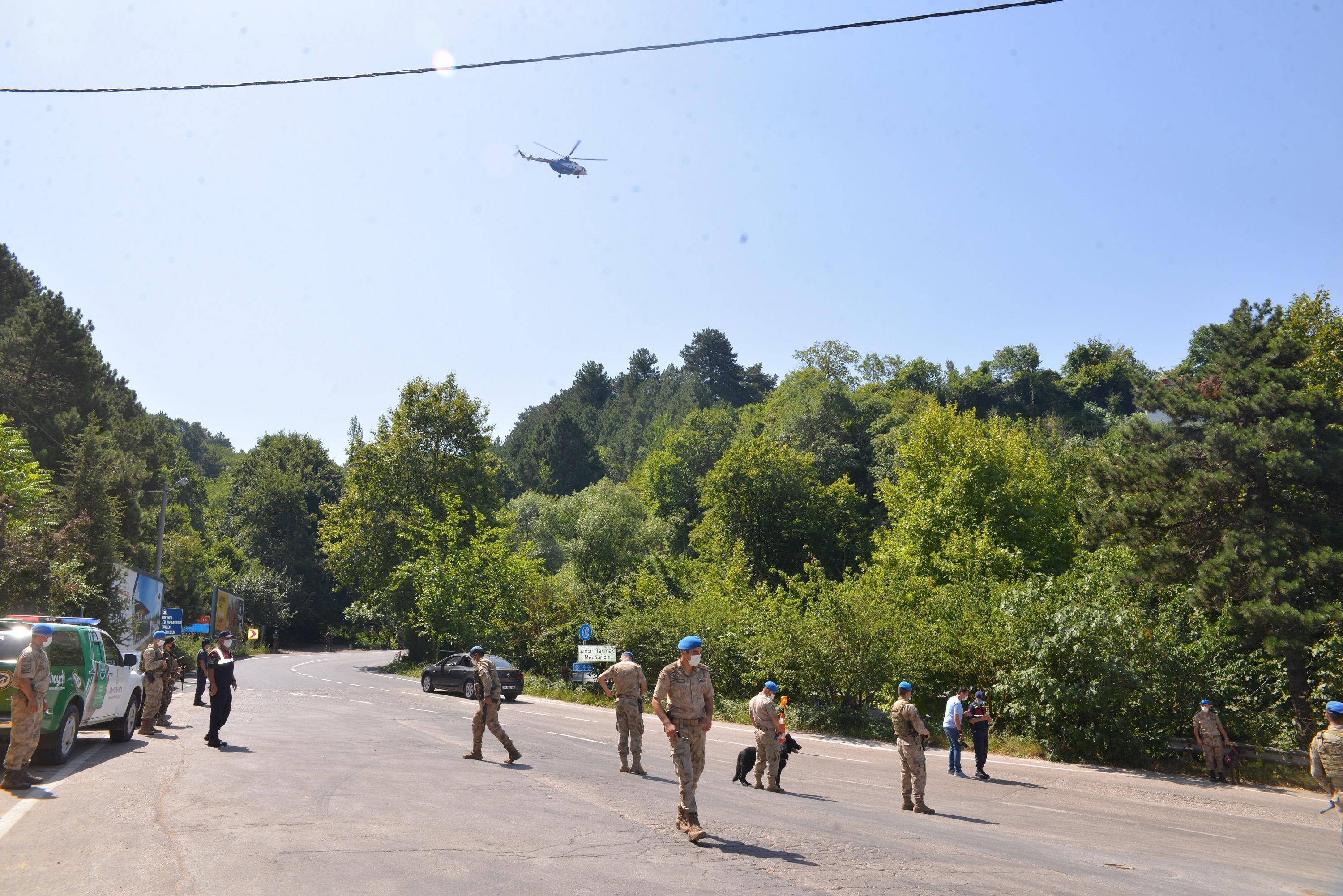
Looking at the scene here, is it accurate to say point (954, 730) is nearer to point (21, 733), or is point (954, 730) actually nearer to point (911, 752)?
point (911, 752)

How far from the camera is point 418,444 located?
56.8 metres

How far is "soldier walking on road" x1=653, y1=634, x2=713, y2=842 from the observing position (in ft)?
28.3

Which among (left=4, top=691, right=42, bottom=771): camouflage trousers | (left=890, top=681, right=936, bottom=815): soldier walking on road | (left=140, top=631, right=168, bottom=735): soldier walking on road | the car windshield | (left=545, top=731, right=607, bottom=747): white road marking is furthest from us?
(left=545, top=731, right=607, bottom=747): white road marking

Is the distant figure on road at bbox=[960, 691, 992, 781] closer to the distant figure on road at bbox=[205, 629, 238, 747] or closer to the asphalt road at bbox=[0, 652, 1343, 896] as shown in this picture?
the asphalt road at bbox=[0, 652, 1343, 896]

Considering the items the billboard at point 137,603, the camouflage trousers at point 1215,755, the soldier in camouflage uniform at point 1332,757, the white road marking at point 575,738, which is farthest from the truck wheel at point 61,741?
the billboard at point 137,603

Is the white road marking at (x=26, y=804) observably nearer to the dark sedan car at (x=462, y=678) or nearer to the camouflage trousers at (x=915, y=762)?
the camouflage trousers at (x=915, y=762)

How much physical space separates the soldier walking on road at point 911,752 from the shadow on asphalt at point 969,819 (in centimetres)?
16

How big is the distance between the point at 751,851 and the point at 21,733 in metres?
7.97

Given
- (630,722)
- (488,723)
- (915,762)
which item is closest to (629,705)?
(630,722)

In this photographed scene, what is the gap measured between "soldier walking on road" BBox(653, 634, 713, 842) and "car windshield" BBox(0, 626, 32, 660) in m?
8.65

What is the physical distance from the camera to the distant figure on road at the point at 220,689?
14578 mm

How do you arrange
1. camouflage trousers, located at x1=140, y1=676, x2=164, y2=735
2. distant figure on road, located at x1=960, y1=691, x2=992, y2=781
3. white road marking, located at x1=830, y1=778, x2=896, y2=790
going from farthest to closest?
1. distant figure on road, located at x1=960, y1=691, x2=992, y2=781
2. camouflage trousers, located at x1=140, y1=676, x2=164, y2=735
3. white road marking, located at x1=830, y1=778, x2=896, y2=790

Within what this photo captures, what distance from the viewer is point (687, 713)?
9.05 metres

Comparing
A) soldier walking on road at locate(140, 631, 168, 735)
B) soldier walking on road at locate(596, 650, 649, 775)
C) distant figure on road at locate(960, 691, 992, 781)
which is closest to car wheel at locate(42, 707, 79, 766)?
soldier walking on road at locate(140, 631, 168, 735)
